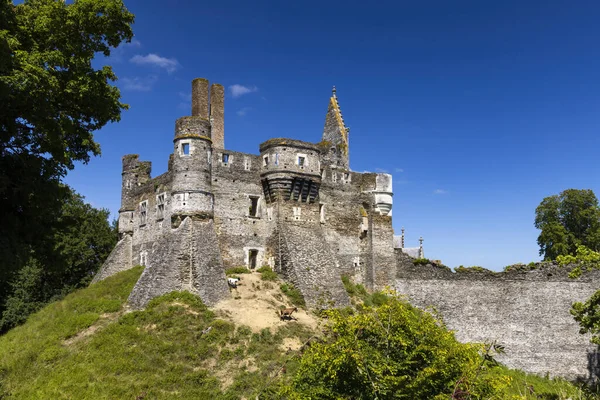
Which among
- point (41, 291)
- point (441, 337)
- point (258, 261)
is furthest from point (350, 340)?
point (41, 291)

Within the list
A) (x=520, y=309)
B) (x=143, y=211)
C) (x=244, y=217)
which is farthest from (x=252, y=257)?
(x=520, y=309)

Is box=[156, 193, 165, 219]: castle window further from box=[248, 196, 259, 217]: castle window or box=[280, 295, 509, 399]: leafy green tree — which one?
box=[280, 295, 509, 399]: leafy green tree

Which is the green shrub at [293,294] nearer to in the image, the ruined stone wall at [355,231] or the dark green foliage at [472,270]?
the ruined stone wall at [355,231]

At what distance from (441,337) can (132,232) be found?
83.8 feet

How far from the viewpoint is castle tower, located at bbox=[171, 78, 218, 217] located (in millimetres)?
28516

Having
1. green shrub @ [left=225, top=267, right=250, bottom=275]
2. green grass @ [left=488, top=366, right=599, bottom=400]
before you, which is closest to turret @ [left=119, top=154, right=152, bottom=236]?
green shrub @ [left=225, top=267, right=250, bottom=275]

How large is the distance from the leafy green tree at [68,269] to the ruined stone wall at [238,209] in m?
11.6

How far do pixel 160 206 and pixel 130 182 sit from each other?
559cm

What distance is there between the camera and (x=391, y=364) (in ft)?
47.1

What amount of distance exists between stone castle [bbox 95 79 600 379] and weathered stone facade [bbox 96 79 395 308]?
7 centimetres

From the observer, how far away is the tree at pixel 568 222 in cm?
4175

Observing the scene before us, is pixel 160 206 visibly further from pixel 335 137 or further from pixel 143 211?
pixel 335 137

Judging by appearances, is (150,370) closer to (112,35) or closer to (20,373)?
(20,373)

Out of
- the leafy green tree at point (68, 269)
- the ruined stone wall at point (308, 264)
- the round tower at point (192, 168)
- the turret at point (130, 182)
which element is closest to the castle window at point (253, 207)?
the ruined stone wall at point (308, 264)
